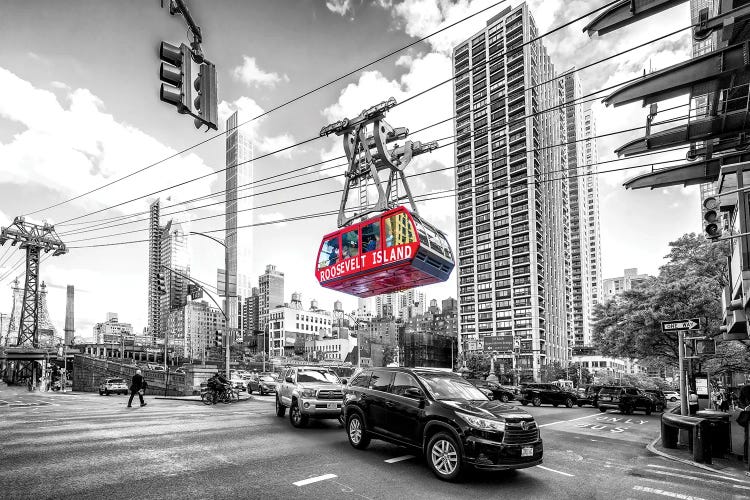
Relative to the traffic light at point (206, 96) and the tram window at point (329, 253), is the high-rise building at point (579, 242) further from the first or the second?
the traffic light at point (206, 96)

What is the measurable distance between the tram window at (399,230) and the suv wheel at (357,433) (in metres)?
6.21

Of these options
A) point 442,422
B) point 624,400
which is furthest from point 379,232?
point 624,400

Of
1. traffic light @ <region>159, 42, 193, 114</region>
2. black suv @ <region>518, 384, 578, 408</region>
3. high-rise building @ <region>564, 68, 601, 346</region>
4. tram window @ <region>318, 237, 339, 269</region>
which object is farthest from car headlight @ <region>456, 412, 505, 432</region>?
high-rise building @ <region>564, 68, 601, 346</region>

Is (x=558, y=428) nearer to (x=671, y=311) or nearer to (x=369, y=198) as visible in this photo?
(x=369, y=198)

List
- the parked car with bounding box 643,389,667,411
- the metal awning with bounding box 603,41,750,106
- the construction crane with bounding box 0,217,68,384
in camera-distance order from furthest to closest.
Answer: the construction crane with bounding box 0,217,68,384 < the parked car with bounding box 643,389,667,411 < the metal awning with bounding box 603,41,750,106

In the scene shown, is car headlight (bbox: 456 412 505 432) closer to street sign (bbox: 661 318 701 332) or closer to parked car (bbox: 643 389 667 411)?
street sign (bbox: 661 318 701 332)

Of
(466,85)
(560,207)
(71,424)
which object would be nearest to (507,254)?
(560,207)

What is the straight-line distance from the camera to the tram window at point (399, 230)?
15.4m

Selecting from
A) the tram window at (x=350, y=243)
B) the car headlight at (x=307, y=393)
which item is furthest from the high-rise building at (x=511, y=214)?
the car headlight at (x=307, y=393)

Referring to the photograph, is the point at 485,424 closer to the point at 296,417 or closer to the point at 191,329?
the point at 296,417

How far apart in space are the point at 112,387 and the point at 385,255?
32404 millimetres

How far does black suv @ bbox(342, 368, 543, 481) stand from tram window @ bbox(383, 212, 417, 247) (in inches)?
214

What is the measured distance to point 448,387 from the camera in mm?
9445

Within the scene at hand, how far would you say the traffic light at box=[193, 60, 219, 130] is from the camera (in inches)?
324
